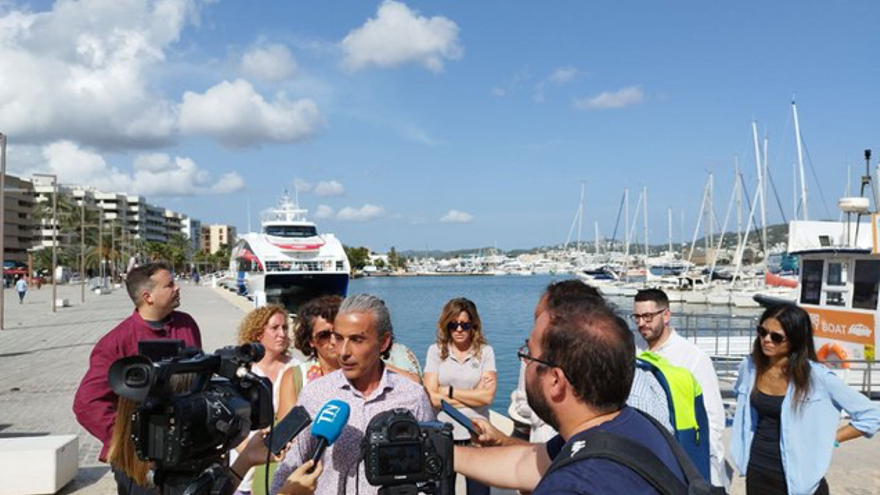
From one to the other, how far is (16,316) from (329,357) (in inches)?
1251

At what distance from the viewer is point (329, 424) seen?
216cm

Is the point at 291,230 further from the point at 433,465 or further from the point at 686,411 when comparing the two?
the point at 433,465

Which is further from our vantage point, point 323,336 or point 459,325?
point 459,325

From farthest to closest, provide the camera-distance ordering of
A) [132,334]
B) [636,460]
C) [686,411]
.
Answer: [132,334] → [686,411] → [636,460]

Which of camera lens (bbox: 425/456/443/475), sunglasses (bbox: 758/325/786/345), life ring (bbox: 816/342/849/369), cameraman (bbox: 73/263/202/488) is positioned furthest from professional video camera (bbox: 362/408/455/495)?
life ring (bbox: 816/342/849/369)

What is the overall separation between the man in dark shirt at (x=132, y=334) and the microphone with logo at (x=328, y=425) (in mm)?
1633

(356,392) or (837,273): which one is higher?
(837,273)

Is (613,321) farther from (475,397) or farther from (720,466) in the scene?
(475,397)

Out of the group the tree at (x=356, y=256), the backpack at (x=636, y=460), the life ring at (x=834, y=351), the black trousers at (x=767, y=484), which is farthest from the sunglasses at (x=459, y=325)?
the tree at (x=356, y=256)

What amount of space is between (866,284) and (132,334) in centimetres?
1034

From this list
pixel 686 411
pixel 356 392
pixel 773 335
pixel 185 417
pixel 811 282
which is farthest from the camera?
pixel 811 282

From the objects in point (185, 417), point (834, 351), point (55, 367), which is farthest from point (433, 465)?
point (55, 367)

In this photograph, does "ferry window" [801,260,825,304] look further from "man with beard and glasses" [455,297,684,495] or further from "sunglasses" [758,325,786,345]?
"man with beard and glasses" [455,297,684,495]

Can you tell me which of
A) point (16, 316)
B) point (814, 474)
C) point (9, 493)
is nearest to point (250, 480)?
point (814, 474)
